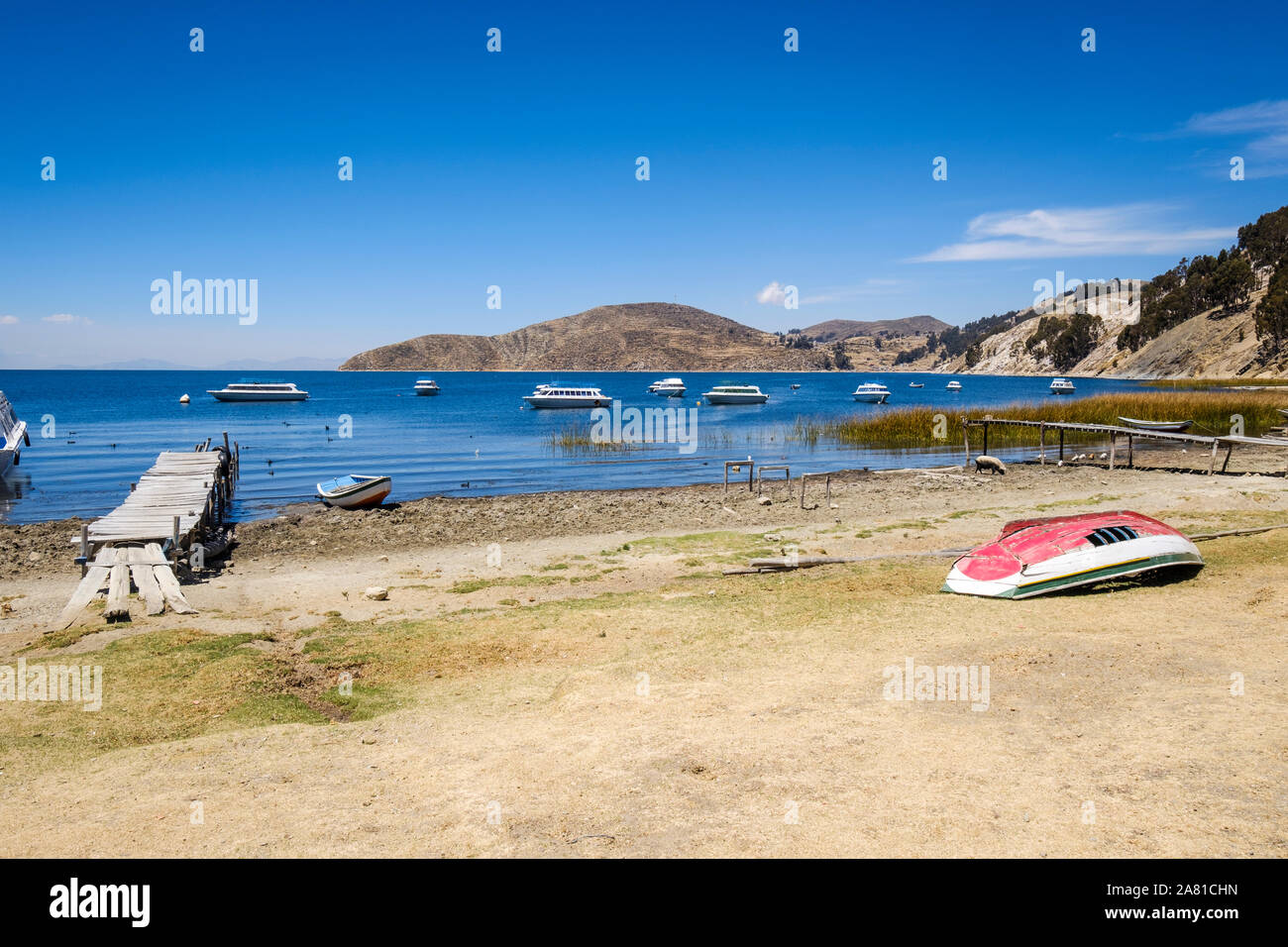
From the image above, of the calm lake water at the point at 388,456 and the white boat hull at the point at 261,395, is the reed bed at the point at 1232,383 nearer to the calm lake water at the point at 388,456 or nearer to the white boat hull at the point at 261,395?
the calm lake water at the point at 388,456

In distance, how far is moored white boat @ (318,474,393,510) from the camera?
1150 inches

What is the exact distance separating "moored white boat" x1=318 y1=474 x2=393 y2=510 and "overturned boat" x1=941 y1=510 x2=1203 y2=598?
21230mm

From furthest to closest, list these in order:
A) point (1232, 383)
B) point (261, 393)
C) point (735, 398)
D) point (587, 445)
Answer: point (261, 393) < point (735, 398) < point (1232, 383) < point (587, 445)

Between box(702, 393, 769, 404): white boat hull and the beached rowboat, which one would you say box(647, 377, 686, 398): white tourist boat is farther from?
the beached rowboat

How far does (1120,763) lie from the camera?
7809mm

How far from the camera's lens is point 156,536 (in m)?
19.7

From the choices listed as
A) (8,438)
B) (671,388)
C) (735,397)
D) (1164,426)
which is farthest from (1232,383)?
(8,438)

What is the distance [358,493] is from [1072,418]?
148 feet

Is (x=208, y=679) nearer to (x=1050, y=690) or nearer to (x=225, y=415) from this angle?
(x=1050, y=690)

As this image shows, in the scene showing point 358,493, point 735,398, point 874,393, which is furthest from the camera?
point 874,393

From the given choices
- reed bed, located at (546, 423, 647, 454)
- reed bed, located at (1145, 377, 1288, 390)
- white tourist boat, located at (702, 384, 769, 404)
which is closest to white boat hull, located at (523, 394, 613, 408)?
white tourist boat, located at (702, 384, 769, 404)

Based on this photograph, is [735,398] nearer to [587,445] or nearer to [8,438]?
[587,445]
